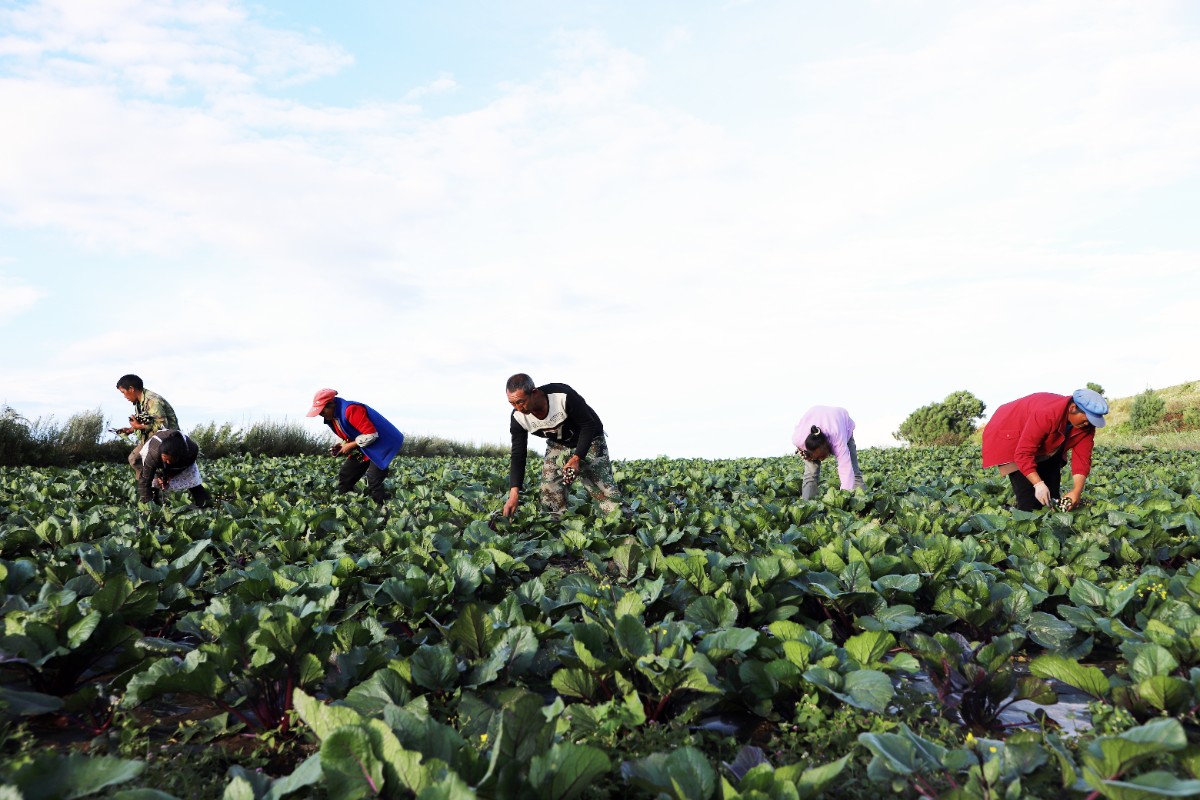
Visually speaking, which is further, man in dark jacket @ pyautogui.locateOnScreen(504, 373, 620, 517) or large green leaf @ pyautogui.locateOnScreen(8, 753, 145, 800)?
man in dark jacket @ pyautogui.locateOnScreen(504, 373, 620, 517)

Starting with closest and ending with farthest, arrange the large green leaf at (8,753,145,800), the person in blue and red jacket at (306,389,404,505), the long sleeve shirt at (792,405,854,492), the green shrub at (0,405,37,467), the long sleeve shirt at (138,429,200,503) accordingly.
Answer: the large green leaf at (8,753,145,800), the long sleeve shirt at (792,405,854,492), the long sleeve shirt at (138,429,200,503), the person in blue and red jacket at (306,389,404,505), the green shrub at (0,405,37,467)

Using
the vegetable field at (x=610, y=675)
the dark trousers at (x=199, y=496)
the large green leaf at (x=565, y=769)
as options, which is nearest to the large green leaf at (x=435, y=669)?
the vegetable field at (x=610, y=675)

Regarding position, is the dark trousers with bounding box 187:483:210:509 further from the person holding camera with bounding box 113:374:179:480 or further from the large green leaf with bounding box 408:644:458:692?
the large green leaf with bounding box 408:644:458:692

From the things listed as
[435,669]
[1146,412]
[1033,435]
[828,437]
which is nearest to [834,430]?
[828,437]

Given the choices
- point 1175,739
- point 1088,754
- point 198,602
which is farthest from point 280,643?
point 1175,739

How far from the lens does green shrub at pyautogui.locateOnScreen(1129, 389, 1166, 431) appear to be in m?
40.1

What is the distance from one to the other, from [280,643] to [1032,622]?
11.7ft

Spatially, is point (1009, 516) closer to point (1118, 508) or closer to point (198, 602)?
point (1118, 508)

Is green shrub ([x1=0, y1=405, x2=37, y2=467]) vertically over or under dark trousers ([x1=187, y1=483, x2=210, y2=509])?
over

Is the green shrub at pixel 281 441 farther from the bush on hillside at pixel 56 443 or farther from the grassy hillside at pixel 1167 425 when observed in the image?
the grassy hillside at pixel 1167 425

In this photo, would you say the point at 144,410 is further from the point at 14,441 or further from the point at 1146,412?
the point at 1146,412

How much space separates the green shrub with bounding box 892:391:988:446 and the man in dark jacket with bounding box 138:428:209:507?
151ft

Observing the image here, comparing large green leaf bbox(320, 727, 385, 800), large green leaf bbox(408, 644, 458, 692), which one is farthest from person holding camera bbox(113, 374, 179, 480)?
large green leaf bbox(320, 727, 385, 800)

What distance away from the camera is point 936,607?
3.74m
